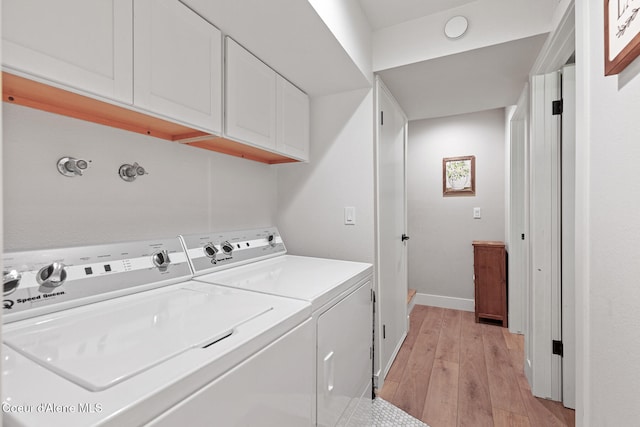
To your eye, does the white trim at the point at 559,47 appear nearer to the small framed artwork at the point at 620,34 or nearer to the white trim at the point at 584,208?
the white trim at the point at 584,208

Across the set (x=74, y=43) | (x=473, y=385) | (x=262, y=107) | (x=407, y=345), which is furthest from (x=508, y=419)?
(x=74, y=43)

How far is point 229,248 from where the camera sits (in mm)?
1597

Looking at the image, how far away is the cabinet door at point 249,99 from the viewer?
141 centimetres

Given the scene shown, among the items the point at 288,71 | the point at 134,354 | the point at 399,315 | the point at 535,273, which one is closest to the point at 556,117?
the point at 535,273

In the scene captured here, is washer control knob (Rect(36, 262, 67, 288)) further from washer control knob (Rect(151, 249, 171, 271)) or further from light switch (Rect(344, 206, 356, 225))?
light switch (Rect(344, 206, 356, 225))

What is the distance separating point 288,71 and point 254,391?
161 cm

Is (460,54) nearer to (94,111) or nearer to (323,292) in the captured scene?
(323,292)

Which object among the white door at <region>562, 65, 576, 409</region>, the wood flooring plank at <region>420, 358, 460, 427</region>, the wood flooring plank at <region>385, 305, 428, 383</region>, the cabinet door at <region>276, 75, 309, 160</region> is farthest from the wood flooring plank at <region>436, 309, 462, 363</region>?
the cabinet door at <region>276, 75, 309, 160</region>

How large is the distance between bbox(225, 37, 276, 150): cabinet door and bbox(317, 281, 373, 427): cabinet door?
0.92m

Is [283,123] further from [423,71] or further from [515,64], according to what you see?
[515,64]

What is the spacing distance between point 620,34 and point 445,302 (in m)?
3.26

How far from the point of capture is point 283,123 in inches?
71.0

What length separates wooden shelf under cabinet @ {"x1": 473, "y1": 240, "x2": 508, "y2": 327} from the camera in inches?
121

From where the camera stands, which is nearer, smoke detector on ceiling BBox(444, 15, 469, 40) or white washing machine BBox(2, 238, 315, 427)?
white washing machine BBox(2, 238, 315, 427)
